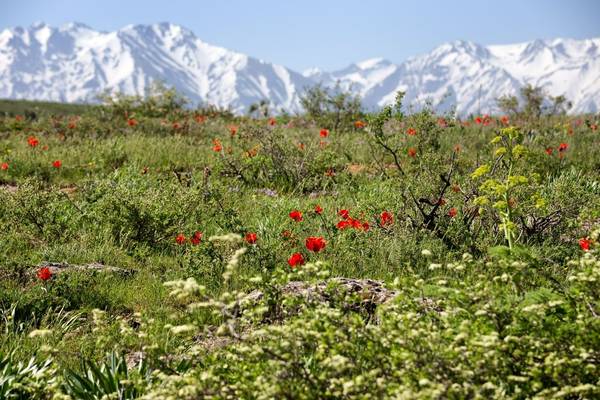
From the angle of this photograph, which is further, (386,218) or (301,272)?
(386,218)

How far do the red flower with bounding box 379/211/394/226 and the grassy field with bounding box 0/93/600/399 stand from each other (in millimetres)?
65

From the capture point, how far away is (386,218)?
19.5ft

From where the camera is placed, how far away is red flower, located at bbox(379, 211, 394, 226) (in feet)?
19.4

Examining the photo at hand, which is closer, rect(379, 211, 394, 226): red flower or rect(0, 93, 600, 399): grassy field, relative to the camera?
rect(0, 93, 600, 399): grassy field

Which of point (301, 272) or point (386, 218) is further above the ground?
point (301, 272)

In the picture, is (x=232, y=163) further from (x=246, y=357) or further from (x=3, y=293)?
(x=246, y=357)

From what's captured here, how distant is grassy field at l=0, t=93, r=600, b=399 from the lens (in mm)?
2889

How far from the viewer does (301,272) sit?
3.16 m

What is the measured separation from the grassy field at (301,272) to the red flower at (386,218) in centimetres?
7

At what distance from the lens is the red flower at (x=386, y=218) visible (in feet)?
19.4

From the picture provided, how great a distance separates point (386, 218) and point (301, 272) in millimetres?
2926

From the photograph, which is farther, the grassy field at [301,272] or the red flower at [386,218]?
the red flower at [386,218]

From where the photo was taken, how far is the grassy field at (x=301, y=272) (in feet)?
9.48

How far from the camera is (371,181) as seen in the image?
9.20 meters
